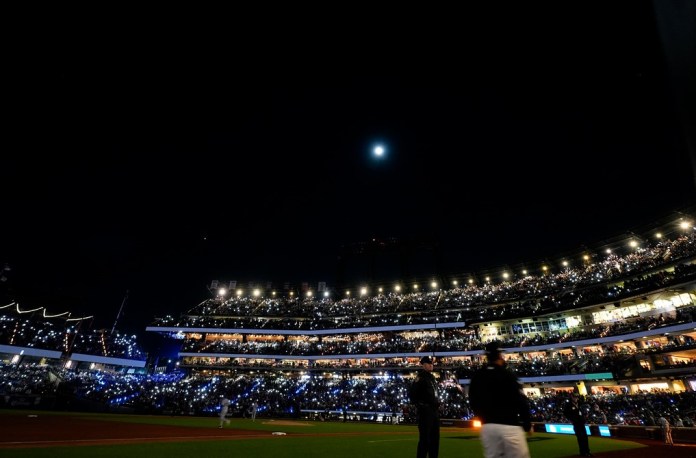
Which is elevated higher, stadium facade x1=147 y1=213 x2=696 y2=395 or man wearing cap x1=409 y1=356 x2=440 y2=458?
stadium facade x1=147 y1=213 x2=696 y2=395

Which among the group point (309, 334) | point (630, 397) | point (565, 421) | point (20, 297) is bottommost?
point (565, 421)

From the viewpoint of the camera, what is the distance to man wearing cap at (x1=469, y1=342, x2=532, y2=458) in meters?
3.30

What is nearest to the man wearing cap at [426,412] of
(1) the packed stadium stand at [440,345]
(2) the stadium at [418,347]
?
(2) the stadium at [418,347]

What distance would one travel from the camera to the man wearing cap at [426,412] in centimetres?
604

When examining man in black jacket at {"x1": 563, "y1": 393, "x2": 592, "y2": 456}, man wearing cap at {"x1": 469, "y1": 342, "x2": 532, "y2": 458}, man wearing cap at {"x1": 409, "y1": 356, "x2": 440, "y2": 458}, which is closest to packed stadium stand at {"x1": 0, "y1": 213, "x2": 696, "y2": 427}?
man in black jacket at {"x1": 563, "y1": 393, "x2": 592, "y2": 456}

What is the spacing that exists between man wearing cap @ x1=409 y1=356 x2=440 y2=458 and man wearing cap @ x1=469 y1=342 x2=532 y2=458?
224 centimetres

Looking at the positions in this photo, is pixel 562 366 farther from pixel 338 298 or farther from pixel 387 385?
pixel 338 298

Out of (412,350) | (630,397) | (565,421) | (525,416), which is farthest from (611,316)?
(525,416)

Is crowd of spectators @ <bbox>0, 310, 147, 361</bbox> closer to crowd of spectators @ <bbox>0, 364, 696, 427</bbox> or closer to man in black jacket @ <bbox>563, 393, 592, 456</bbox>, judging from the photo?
crowd of spectators @ <bbox>0, 364, 696, 427</bbox>

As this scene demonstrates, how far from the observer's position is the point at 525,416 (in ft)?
11.5

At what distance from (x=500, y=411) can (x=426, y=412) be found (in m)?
3.17

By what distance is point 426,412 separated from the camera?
20.5 feet

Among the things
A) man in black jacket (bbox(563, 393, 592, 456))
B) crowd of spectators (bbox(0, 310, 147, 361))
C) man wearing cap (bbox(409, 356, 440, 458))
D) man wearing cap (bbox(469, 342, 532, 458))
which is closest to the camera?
man wearing cap (bbox(469, 342, 532, 458))

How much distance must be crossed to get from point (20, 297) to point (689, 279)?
79802mm
